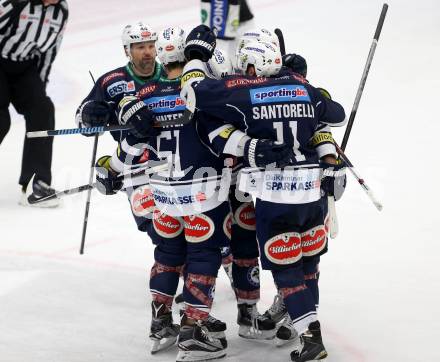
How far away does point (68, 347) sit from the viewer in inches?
194

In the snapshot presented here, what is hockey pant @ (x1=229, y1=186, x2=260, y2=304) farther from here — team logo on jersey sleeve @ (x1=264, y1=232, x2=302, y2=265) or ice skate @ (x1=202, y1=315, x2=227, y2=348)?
team logo on jersey sleeve @ (x1=264, y1=232, x2=302, y2=265)

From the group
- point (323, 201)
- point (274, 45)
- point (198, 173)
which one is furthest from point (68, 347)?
point (274, 45)

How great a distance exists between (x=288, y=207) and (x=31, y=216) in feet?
11.6

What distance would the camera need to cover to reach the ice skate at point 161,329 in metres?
Answer: 4.91

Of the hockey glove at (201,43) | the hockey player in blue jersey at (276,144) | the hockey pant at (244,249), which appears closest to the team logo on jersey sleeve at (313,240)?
the hockey player in blue jersey at (276,144)

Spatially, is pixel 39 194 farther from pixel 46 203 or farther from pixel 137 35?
pixel 137 35

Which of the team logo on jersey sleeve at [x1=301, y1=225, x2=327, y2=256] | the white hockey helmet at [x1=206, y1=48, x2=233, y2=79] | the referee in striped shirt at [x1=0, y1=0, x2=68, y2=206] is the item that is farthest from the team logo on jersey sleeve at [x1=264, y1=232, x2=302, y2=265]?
the referee in striped shirt at [x1=0, y1=0, x2=68, y2=206]

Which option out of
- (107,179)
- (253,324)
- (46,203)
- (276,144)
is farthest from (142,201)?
(46,203)

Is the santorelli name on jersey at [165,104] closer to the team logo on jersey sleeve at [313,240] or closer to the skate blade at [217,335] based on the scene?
the team logo on jersey sleeve at [313,240]

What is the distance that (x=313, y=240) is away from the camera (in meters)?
4.67

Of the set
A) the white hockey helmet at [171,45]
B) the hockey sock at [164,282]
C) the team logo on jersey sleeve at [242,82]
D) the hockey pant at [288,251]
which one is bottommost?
the hockey sock at [164,282]

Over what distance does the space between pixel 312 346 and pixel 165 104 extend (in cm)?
132

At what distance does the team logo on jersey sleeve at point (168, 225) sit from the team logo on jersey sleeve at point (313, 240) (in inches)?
24.3

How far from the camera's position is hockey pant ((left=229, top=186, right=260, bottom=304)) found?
489 cm
